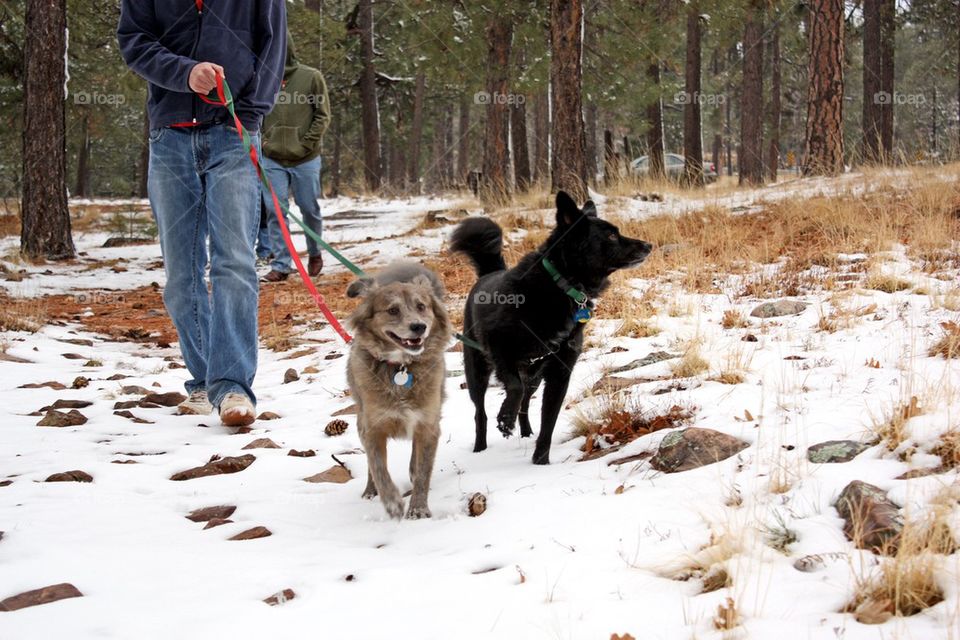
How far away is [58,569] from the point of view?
2.47 metres

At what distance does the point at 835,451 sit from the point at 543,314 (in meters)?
1.77

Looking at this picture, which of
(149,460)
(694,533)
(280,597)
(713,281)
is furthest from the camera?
(713,281)

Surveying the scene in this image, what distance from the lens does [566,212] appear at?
4.64 m

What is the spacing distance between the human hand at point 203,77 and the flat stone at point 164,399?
7.27 feet

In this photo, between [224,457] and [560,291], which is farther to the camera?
[560,291]

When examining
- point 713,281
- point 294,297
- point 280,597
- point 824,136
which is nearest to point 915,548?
point 280,597

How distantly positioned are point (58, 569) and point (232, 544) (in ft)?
2.08

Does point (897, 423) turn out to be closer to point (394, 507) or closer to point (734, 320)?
point (394, 507)

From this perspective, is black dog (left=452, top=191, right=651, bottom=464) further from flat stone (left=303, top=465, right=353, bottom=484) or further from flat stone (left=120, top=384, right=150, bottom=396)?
flat stone (left=120, top=384, right=150, bottom=396)

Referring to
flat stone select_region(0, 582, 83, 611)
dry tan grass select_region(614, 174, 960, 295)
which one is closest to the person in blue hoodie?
flat stone select_region(0, 582, 83, 611)

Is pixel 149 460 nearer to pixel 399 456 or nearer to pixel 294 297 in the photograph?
pixel 399 456

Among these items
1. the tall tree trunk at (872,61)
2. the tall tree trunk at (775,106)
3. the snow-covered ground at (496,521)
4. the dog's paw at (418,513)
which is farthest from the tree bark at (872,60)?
the dog's paw at (418,513)

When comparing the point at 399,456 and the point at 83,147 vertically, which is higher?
the point at 83,147

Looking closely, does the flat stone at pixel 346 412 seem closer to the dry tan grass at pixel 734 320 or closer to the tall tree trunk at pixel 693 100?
the dry tan grass at pixel 734 320
